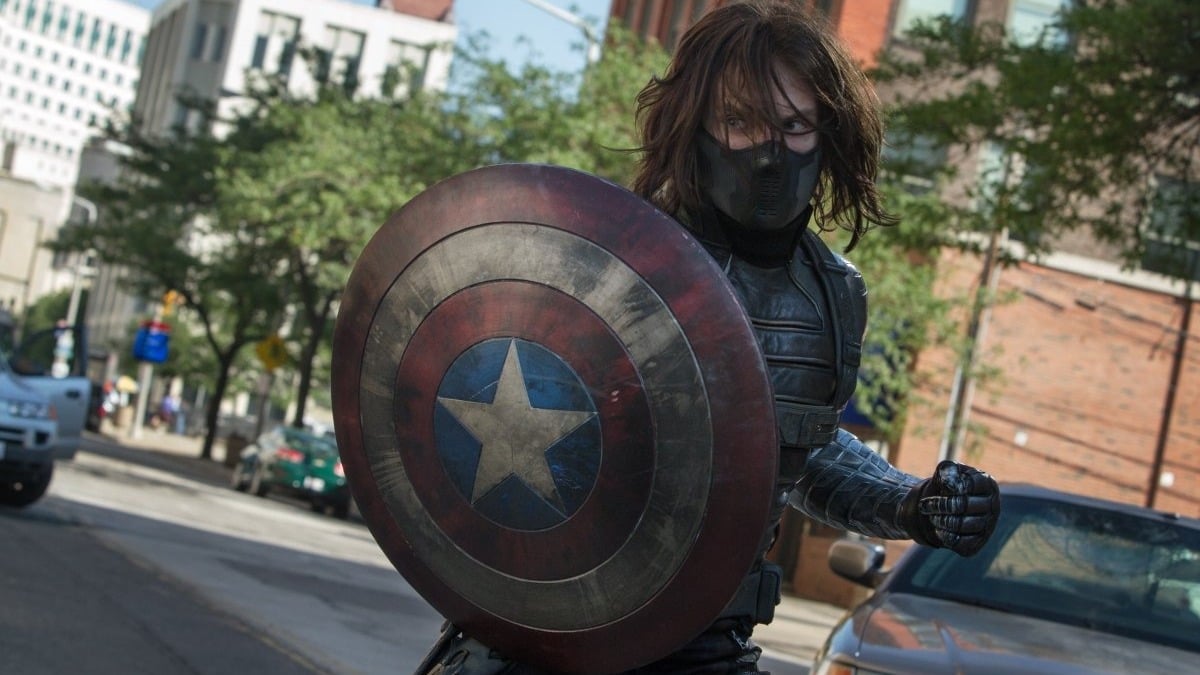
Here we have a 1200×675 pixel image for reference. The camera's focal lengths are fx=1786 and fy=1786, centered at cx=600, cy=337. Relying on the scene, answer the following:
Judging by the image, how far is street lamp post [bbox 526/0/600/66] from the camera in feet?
92.3

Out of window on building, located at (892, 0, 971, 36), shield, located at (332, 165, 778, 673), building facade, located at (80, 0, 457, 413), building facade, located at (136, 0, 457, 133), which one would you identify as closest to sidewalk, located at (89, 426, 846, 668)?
shield, located at (332, 165, 778, 673)

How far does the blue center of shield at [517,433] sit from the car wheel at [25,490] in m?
12.1

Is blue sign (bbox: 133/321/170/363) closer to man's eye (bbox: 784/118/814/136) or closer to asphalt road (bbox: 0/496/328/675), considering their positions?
asphalt road (bbox: 0/496/328/675)

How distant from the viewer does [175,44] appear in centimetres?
9181

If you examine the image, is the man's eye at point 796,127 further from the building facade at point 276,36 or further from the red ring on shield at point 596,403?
the building facade at point 276,36

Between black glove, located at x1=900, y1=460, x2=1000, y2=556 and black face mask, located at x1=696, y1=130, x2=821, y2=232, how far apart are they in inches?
17.0

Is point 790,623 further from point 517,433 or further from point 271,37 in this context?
point 271,37

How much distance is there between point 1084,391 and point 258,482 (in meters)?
13.0

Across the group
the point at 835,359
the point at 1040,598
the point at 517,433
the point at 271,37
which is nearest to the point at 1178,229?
the point at 1040,598

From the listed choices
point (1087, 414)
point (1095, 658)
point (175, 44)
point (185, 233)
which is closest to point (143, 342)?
point (185, 233)

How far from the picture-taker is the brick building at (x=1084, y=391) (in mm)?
27656

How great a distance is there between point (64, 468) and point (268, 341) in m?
13.4

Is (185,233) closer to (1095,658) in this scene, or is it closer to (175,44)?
(1095,658)

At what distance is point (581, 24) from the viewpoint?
28.1m
